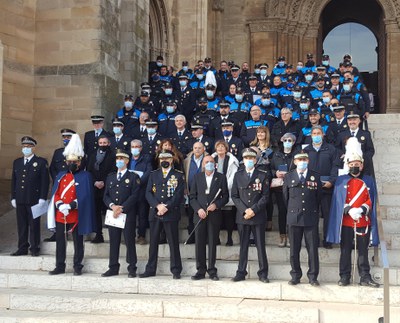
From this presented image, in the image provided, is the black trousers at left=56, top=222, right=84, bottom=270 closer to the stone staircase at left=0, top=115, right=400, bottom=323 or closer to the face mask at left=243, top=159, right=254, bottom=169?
the stone staircase at left=0, top=115, right=400, bottom=323

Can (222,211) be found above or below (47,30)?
below

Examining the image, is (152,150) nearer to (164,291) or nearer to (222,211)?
(222,211)

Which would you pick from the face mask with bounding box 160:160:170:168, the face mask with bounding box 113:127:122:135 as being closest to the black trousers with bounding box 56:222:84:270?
the face mask with bounding box 160:160:170:168

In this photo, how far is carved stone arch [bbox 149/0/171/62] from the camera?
17344 millimetres

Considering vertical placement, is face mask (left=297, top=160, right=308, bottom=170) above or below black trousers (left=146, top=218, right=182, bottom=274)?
above

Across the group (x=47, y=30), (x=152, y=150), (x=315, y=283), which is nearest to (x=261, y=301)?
(x=315, y=283)

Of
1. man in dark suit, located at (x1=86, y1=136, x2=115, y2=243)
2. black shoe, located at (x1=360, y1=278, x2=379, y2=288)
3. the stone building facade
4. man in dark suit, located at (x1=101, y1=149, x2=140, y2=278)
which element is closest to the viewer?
black shoe, located at (x1=360, y1=278, x2=379, y2=288)

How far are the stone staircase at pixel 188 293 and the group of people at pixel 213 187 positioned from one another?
20 centimetres

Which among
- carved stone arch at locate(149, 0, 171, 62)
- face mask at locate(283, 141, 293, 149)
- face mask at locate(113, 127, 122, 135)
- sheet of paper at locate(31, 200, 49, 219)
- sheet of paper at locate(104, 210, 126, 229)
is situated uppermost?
carved stone arch at locate(149, 0, 171, 62)

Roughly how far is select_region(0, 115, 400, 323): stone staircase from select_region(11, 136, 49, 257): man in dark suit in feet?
0.98

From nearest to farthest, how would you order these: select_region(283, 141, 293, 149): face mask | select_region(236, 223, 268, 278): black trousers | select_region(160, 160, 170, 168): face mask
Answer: select_region(236, 223, 268, 278): black trousers < select_region(160, 160, 170, 168): face mask < select_region(283, 141, 293, 149): face mask

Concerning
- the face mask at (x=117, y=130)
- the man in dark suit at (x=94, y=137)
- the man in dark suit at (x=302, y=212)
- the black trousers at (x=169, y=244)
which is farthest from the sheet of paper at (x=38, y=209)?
the man in dark suit at (x=302, y=212)

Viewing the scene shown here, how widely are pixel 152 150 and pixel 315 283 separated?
3.60 m

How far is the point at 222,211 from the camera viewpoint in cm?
878
